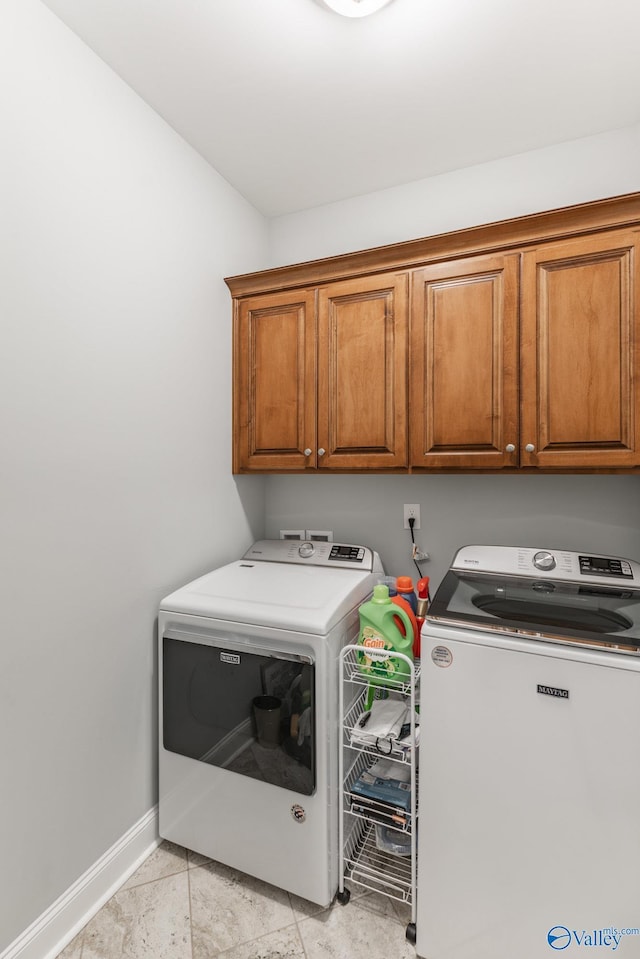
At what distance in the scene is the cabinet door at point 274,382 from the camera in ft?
6.54

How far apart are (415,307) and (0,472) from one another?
57.0 inches

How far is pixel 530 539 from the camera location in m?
1.92

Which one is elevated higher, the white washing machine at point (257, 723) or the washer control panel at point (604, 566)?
the washer control panel at point (604, 566)

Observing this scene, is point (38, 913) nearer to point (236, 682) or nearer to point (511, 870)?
point (236, 682)

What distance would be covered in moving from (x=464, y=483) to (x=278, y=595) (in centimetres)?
92

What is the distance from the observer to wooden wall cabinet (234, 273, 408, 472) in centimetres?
184

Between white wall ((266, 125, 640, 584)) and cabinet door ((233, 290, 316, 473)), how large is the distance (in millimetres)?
328

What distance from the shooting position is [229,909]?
150 centimetres

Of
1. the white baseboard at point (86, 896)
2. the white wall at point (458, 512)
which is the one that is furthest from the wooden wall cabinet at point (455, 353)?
the white baseboard at point (86, 896)

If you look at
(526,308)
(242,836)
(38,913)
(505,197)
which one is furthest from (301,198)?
(38,913)

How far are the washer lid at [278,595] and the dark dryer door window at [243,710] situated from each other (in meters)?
0.11
